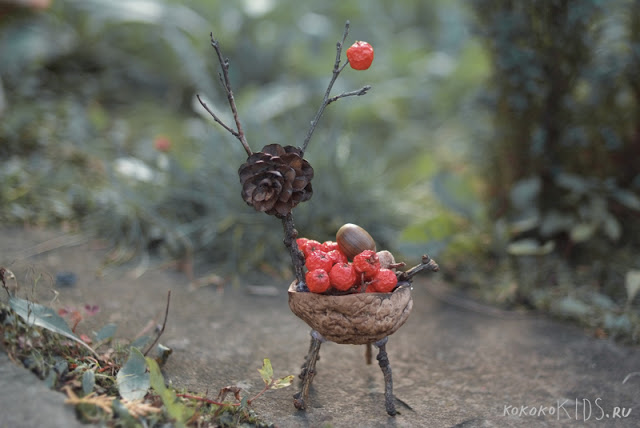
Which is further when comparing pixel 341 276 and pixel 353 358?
pixel 353 358

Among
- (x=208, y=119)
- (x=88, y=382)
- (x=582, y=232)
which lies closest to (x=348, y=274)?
(x=88, y=382)

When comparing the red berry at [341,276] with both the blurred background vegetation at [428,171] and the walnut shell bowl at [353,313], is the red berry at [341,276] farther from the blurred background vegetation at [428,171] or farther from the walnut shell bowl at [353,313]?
the blurred background vegetation at [428,171]

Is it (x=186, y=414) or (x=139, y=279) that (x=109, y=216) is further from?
(x=186, y=414)

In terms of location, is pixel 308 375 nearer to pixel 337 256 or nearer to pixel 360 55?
pixel 337 256

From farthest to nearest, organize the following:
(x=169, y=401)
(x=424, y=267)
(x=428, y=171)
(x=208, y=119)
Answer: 1. (x=428, y=171)
2. (x=208, y=119)
3. (x=424, y=267)
4. (x=169, y=401)

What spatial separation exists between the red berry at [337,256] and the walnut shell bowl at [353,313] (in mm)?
117

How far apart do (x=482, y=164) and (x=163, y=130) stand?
2087mm

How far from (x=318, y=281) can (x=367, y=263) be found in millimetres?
144

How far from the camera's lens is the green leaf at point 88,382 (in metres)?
1.52

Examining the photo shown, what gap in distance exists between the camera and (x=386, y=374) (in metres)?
1.70

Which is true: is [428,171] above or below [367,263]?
above

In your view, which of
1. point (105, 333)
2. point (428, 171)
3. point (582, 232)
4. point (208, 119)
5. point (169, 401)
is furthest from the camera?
point (428, 171)

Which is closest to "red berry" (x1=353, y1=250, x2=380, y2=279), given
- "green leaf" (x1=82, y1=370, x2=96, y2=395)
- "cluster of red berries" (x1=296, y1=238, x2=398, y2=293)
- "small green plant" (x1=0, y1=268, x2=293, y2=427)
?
"cluster of red berries" (x1=296, y1=238, x2=398, y2=293)

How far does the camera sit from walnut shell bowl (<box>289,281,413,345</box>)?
5.26 ft
